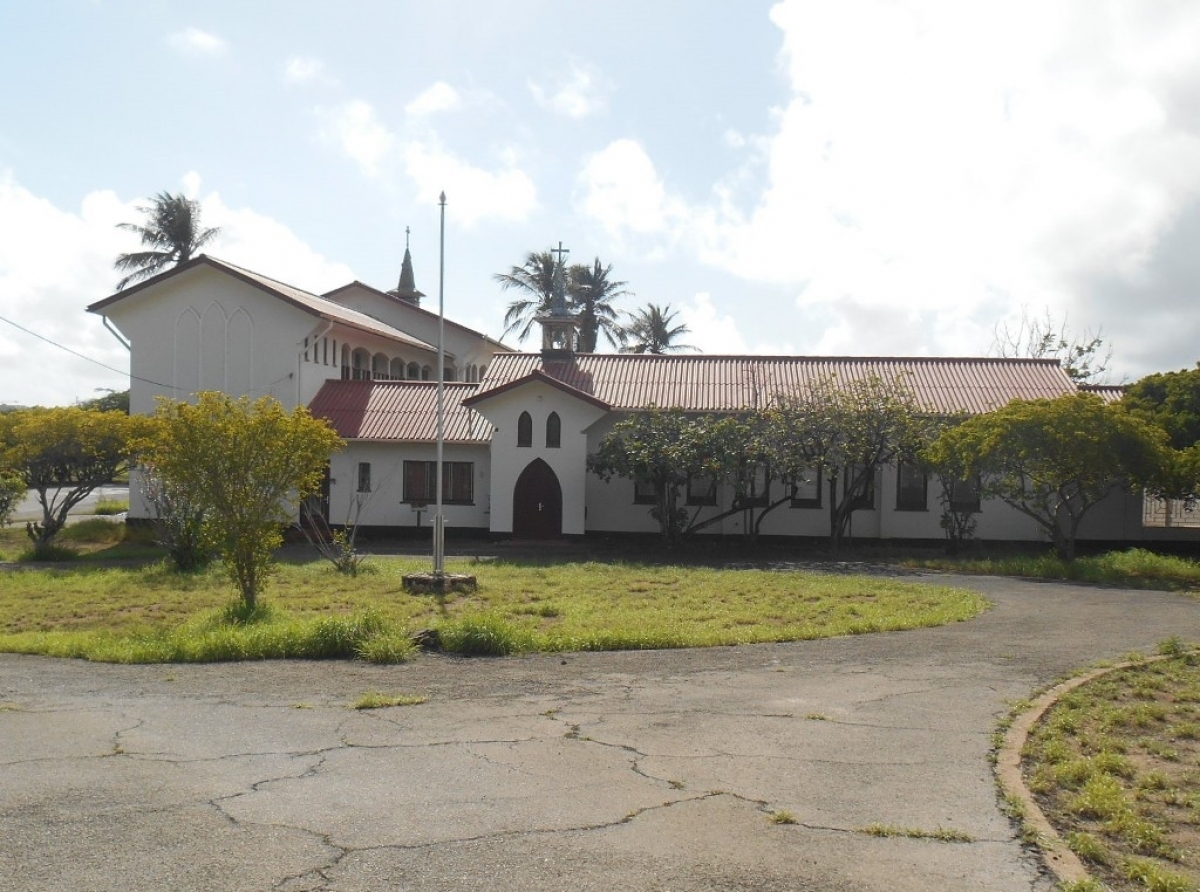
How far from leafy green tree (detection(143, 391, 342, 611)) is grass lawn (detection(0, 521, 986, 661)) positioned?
3.05 feet

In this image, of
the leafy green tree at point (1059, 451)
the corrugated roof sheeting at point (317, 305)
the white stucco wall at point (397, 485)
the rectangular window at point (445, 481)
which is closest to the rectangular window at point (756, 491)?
the leafy green tree at point (1059, 451)

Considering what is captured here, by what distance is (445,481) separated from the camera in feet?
94.6

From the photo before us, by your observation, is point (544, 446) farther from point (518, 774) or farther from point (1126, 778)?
point (1126, 778)

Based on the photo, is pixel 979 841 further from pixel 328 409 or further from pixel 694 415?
pixel 328 409

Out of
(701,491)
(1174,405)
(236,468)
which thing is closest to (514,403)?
(701,491)

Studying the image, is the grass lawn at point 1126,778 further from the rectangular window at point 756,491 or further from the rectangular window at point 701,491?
the rectangular window at point 701,491

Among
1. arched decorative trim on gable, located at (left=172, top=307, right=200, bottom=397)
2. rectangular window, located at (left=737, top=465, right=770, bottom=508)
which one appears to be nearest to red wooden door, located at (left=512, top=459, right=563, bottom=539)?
rectangular window, located at (left=737, top=465, right=770, bottom=508)

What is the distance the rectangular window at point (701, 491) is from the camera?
27.7 metres

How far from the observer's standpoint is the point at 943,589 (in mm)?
18891

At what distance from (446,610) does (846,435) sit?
12.7m

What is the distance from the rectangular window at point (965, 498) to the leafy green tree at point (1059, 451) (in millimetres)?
3165

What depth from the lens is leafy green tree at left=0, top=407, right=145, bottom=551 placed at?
24703mm

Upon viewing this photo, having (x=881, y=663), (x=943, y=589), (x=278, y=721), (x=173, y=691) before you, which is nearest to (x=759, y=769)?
(x=278, y=721)

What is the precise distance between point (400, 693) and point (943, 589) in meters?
11.7
